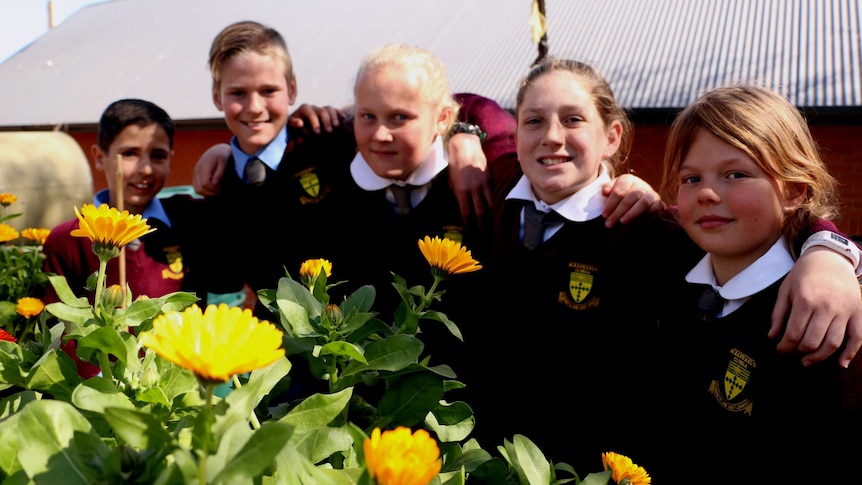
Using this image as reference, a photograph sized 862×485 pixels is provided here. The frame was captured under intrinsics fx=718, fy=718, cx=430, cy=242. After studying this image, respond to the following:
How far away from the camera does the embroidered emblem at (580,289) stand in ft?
6.51

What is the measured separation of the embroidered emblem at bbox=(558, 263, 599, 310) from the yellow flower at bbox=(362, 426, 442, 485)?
4.40 ft

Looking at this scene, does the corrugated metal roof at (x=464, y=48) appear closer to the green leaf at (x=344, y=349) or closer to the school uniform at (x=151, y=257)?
the school uniform at (x=151, y=257)

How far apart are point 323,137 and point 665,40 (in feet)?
25.6

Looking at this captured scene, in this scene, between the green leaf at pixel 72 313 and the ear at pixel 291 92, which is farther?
the ear at pixel 291 92

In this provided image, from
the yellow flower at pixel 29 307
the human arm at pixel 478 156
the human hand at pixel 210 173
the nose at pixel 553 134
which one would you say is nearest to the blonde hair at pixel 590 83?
the nose at pixel 553 134

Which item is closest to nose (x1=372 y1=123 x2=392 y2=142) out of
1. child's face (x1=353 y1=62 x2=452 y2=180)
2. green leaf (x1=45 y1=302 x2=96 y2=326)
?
child's face (x1=353 y1=62 x2=452 y2=180)

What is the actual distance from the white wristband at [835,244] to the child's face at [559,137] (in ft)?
2.18

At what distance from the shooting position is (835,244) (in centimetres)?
156

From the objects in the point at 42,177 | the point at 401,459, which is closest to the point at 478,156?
the point at 401,459

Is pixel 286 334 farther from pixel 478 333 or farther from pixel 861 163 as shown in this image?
pixel 861 163

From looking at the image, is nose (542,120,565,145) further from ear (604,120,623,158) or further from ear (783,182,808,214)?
ear (783,182,808,214)

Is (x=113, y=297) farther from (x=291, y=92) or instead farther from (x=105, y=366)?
(x=291, y=92)

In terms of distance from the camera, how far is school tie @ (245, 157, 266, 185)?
2.73 m

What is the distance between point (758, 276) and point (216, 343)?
Answer: 4.32ft
